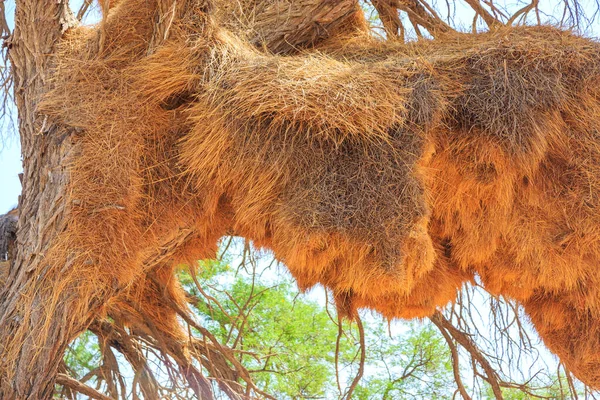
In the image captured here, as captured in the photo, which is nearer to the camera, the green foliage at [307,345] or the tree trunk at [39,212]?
the tree trunk at [39,212]

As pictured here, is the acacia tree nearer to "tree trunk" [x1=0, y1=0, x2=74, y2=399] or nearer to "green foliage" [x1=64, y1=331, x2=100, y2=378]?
"tree trunk" [x1=0, y1=0, x2=74, y2=399]

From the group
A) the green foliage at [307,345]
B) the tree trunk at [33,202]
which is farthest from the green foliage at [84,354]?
the tree trunk at [33,202]

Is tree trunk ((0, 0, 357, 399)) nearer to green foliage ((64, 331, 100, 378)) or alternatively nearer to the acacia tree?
the acacia tree

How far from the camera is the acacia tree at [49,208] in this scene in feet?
11.3

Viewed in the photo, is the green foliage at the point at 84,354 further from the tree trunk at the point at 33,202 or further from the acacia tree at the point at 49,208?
the tree trunk at the point at 33,202

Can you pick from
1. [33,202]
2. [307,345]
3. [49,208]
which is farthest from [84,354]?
[49,208]

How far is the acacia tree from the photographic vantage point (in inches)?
136

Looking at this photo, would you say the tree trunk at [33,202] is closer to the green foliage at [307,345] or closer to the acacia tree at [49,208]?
the acacia tree at [49,208]

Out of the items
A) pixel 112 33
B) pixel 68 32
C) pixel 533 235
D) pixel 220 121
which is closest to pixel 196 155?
pixel 220 121

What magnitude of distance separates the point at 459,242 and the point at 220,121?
1301mm

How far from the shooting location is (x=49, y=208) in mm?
3648

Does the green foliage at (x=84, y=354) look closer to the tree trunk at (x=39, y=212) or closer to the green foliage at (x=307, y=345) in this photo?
the green foliage at (x=307, y=345)

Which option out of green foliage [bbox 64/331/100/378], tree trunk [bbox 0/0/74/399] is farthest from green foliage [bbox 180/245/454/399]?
tree trunk [bbox 0/0/74/399]

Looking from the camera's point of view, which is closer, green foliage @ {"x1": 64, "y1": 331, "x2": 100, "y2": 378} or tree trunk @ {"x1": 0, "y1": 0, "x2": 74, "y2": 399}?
tree trunk @ {"x1": 0, "y1": 0, "x2": 74, "y2": 399}
